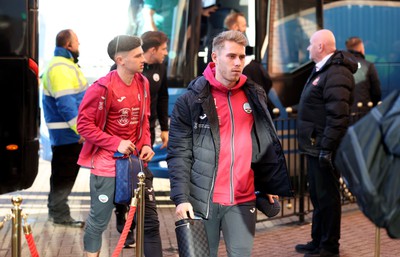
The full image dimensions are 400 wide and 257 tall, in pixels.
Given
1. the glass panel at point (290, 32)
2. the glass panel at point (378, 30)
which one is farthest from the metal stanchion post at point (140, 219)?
the glass panel at point (378, 30)

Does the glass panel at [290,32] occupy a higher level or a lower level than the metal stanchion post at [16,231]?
higher

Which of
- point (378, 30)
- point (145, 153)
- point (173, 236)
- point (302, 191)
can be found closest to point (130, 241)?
point (173, 236)

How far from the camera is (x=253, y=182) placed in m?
5.71

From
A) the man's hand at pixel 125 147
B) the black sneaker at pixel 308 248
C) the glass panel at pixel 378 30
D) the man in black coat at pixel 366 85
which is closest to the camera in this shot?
the man's hand at pixel 125 147

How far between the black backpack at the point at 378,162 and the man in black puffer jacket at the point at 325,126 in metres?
3.94

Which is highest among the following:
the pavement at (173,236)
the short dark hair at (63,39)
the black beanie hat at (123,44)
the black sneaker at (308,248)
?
the short dark hair at (63,39)

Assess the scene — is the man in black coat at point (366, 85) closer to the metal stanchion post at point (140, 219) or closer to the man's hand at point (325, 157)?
the man's hand at point (325, 157)

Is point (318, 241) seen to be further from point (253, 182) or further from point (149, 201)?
point (253, 182)

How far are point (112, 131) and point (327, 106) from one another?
205cm

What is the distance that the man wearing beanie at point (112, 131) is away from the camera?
6719 mm

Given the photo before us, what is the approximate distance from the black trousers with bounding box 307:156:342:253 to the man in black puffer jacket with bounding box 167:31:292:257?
105 inches

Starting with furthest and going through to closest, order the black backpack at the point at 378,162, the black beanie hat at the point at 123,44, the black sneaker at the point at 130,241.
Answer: the black sneaker at the point at 130,241
the black beanie hat at the point at 123,44
the black backpack at the point at 378,162

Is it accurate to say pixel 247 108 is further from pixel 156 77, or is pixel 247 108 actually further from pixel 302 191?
pixel 302 191

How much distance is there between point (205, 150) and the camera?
18.3ft
